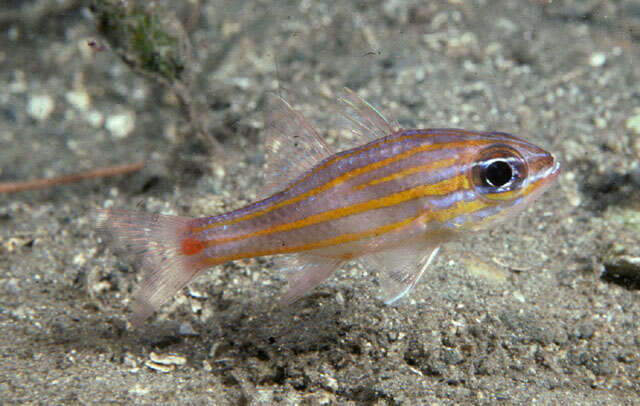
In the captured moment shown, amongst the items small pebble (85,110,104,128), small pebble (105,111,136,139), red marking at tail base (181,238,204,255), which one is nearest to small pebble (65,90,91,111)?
small pebble (85,110,104,128)

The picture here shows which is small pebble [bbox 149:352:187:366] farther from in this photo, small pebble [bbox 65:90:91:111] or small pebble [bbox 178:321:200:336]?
small pebble [bbox 65:90:91:111]

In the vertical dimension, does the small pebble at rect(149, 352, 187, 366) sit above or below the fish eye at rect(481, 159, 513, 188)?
below

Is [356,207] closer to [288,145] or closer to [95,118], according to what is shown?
[288,145]

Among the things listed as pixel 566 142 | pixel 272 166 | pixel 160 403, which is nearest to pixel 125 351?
pixel 160 403

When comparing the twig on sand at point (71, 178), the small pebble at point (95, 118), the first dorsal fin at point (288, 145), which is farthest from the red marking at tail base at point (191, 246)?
the small pebble at point (95, 118)

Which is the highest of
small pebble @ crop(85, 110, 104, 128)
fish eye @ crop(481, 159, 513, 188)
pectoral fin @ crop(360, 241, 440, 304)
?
fish eye @ crop(481, 159, 513, 188)

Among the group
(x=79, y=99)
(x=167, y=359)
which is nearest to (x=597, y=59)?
(x=167, y=359)

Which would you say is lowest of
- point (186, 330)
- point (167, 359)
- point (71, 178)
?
point (167, 359)
